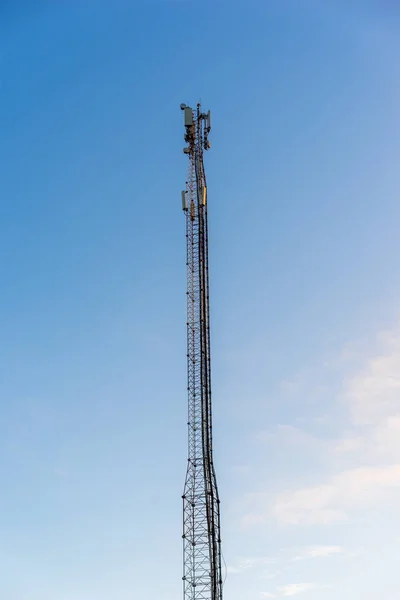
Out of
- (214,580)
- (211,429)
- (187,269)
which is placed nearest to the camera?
(214,580)

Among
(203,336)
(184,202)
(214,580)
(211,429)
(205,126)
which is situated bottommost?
(214,580)

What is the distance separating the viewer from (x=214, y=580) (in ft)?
342

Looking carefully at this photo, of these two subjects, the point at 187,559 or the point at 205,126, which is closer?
the point at 187,559

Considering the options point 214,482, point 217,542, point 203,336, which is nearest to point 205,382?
point 203,336

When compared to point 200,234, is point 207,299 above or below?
below

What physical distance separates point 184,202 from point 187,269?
35.2 ft

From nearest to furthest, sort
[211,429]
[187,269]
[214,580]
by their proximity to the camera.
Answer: [214,580] < [211,429] < [187,269]

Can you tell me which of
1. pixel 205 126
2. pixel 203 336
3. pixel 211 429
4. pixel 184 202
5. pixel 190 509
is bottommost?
pixel 190 509

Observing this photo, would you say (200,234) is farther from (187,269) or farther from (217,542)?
(217,542)

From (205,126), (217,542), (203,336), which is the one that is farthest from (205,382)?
(205,126)

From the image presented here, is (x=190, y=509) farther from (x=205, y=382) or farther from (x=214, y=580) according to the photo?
(x=205, y=382)

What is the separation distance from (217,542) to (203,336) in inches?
1147

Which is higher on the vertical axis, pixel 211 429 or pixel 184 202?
pixel 184 202

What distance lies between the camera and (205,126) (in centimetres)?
12731
